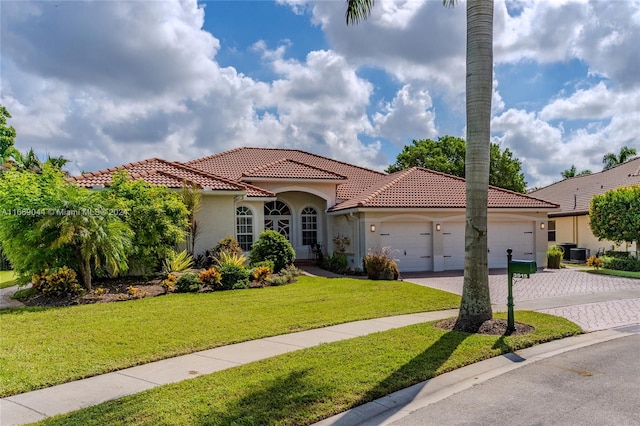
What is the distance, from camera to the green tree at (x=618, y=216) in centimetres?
2078

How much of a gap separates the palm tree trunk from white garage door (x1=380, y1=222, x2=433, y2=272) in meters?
11.6

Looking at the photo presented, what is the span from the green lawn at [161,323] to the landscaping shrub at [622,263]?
39.7 ft

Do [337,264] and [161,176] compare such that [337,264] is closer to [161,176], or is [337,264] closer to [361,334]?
[161,176]

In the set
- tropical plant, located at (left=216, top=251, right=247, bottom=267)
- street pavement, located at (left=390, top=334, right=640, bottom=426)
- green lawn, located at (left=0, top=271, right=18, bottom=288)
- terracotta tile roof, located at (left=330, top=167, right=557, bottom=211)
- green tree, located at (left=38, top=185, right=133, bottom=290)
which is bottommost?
street pavement, located at (left=390, top=334, right=640, bottom=426)

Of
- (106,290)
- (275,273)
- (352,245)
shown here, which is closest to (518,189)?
(352,245)

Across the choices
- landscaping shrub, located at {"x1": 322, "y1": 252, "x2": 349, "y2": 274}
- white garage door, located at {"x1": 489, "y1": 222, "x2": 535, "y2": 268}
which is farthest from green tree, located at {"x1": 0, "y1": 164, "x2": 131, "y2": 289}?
white garage door, located at {"x1": 489, "y1": 222, "x2": 535, "y2": 268}

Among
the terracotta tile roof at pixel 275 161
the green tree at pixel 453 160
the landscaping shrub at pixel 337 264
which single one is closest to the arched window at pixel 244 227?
the terracotta tile roof at pixel 275 161

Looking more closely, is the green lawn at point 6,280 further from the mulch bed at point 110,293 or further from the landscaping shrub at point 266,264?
the landscaping shrub at point 266,264

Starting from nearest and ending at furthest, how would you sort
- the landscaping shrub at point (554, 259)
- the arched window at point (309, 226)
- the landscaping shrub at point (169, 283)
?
the landscaping shrub at point (169, 283) → the landscaping shrub at point (554, 259) → the arched window at point (309, 226)

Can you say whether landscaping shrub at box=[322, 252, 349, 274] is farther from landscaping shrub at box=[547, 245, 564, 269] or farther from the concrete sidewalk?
the concrete sidewalk

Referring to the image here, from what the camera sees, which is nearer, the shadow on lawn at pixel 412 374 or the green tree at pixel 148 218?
the shadow on lawn at pixel 412 374

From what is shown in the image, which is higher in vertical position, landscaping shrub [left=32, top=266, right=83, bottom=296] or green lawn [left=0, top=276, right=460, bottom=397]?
landscaping shrub [left=32, top=266, right=83, bottom=296]

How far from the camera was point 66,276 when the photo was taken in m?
12.1

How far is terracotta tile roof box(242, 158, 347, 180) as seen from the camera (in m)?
22.3
